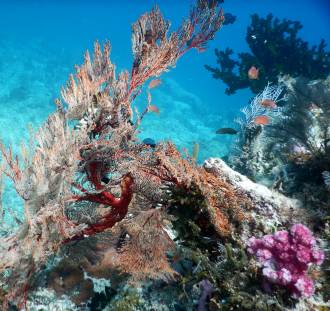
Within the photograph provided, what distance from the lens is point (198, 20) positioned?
5.11 metres

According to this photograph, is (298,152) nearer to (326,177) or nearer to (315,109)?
(326,177)

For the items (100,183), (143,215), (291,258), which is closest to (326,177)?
(291,258)

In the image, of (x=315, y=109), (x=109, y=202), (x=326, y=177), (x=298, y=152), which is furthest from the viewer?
(x=315, y=109)

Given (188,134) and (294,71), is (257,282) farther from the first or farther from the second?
(188,134)

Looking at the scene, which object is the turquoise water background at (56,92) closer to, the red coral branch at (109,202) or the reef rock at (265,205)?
the red coral branch at (109,202)

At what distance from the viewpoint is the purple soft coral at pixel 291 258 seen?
2873 mm

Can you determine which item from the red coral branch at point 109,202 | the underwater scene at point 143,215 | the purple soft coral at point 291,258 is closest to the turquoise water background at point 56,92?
the underwater scene at point 143,215

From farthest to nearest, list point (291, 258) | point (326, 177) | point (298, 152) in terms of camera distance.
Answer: point (298, 152)
point (326, 177)
point (291, 258)

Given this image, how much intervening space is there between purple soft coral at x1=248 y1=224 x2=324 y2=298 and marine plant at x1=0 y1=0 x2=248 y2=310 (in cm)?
67

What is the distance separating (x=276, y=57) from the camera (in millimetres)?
13148

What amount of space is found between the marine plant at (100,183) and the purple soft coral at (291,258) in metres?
0.67

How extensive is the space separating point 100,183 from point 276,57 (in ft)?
38.3

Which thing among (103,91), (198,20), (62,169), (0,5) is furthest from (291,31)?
(0,5)

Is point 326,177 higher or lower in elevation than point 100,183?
higher
